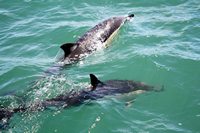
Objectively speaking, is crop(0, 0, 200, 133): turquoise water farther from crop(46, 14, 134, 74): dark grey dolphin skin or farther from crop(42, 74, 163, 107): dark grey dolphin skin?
crop(46, 14, 134, 74): dark grey dolphin skin

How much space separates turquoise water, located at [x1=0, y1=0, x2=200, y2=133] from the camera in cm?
519

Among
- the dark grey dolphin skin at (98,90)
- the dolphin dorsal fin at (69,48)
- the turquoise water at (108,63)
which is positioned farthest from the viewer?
the dolphin dorsal fin at (69,48)

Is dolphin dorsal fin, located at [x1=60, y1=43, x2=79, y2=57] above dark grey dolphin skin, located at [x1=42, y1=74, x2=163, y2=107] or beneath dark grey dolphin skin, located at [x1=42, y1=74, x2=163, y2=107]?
above

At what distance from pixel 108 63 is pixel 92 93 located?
84.6 inches

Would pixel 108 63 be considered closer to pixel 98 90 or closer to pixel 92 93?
pixel 98 90

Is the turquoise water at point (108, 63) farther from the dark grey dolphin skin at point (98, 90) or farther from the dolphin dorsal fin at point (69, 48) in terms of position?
the dolphin dorsal fin at point (69, 48)

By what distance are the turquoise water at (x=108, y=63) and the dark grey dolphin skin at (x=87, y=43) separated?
1.06 feet

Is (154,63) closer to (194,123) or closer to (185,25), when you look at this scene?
(194,123)

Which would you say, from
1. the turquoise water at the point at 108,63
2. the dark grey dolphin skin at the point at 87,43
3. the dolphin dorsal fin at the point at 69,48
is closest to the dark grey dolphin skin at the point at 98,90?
the turquoise water at the point at 108,63

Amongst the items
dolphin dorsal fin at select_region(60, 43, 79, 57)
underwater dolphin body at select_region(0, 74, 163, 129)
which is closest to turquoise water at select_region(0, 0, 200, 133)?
underwater dolphin body at select_region(0, 74, 163, 129)

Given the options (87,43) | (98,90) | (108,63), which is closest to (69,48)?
(87,43)

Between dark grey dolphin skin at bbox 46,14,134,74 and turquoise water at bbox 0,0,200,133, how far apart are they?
322mm

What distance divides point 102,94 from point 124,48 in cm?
342

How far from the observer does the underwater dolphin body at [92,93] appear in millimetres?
5188
